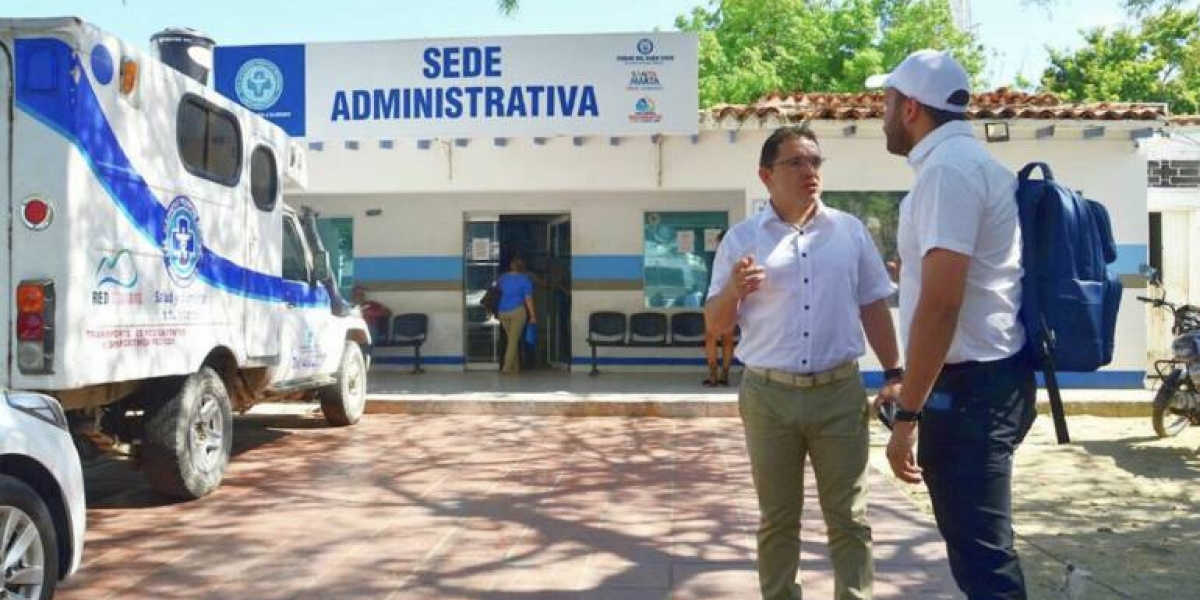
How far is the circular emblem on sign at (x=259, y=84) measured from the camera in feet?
37.0

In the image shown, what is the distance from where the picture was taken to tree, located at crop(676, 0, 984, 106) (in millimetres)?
27172

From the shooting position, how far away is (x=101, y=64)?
5383 mm

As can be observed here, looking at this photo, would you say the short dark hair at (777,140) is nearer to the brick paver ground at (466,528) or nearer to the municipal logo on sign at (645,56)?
the brick paver ground at (466,528)

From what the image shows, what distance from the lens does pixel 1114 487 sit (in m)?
6.99

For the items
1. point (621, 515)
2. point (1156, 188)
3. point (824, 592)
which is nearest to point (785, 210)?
point (824, 592)

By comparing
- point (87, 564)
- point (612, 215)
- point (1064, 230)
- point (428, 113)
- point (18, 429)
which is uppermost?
point (428, 113)

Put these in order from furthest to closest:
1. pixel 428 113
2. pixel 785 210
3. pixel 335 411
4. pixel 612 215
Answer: pixel 612 215 < pixel 428 113 < pixel 335 411 < pixel 785 210

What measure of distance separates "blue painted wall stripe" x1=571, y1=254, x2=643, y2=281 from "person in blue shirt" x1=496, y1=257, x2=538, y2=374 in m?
0.72

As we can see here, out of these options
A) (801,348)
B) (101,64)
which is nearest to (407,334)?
(101,64)

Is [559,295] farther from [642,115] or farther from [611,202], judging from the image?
[642,115]

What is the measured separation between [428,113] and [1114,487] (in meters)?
7.64

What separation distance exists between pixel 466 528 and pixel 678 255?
8324 millimetres

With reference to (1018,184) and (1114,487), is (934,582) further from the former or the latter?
(1114,487)

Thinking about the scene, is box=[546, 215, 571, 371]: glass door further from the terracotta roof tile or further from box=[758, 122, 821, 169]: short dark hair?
box=[758, 122, 821, 169]: short dark hair
